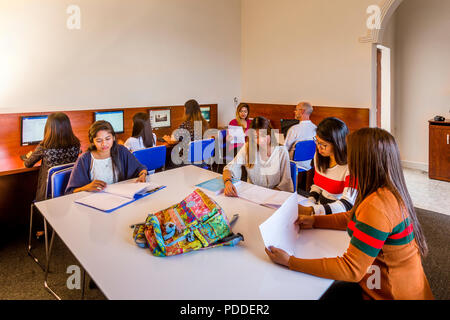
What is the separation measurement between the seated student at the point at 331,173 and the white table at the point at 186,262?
0.22 meters

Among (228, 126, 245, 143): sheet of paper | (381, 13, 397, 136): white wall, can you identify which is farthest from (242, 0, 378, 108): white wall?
(228, 126, 245, 143): sheet of paper

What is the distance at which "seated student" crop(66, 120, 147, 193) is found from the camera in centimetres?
200

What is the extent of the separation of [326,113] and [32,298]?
14.4ft

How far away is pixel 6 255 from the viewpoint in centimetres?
233

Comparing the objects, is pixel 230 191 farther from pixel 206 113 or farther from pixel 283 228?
pixel 206 113

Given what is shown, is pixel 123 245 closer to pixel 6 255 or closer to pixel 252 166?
pixel 252 166

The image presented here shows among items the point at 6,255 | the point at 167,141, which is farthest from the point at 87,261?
the point at 167,141

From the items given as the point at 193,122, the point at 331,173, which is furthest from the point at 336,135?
the point at 193,122

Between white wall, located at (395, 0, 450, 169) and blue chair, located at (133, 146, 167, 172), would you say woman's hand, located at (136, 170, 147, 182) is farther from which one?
white wall, located at (395, 0, 450, 169)

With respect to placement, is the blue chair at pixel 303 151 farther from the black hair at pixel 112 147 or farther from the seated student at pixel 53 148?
the seated student at pixel 53 148

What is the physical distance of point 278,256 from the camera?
3.40 feet

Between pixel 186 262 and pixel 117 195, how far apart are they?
35.0 inches

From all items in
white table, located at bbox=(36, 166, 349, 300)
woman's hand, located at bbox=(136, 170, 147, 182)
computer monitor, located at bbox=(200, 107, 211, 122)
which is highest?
computer monitor, located at bbox=(200, 107, 211, 122)

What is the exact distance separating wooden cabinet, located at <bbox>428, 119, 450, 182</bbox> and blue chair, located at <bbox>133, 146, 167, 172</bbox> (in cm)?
392
